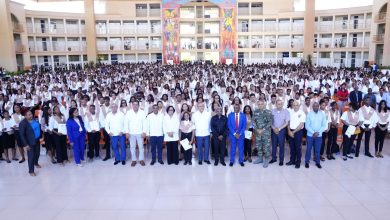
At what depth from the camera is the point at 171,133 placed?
723 centimetres

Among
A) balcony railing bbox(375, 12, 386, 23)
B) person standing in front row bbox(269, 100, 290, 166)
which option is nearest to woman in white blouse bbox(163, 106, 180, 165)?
person standing in front row bbox(269, 100, 290, 166)

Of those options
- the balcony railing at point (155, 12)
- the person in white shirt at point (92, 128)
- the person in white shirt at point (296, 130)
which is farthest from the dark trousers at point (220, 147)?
the balcony railing at point (155, 12)

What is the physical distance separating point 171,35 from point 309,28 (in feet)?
48.7

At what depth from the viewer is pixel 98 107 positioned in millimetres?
8438

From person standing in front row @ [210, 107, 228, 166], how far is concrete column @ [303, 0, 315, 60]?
28638mm

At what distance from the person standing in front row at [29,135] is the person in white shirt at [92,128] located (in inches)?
44.0

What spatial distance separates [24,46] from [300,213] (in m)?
29.7

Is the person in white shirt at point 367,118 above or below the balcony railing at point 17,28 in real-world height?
below

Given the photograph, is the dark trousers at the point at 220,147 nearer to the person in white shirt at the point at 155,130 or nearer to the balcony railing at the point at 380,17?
the person in white shirt at the point at 155,130

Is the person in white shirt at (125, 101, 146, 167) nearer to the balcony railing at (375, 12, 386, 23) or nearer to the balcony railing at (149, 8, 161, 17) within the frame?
the balcony railing at (375, 12, 386, 23)

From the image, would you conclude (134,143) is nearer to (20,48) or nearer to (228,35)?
(20,48)

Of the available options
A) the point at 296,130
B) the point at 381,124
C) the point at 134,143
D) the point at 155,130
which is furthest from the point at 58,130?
the point at 381,124

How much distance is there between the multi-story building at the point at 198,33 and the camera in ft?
102

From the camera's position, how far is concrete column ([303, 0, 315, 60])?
31938mm
